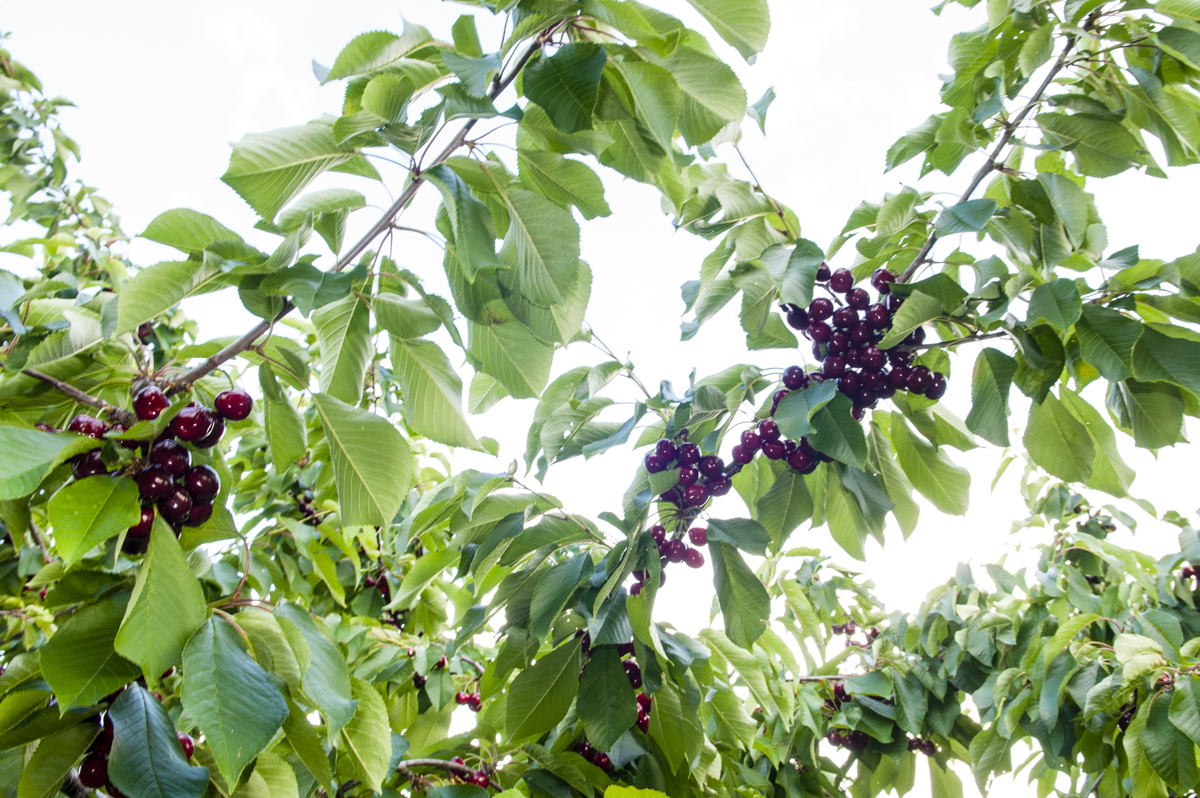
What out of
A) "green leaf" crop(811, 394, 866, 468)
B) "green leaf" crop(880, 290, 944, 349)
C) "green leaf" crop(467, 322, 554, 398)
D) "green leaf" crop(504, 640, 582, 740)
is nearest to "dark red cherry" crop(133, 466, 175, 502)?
"green leaf" crop(467, 322, 554, 398)

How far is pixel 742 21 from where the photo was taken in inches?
32.9

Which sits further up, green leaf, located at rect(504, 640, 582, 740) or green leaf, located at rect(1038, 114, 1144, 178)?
green leaf, located at rect(1038, 114, 1144, 178)

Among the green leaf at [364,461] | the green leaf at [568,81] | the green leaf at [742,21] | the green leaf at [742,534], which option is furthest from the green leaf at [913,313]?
the green leaf at [364,461]

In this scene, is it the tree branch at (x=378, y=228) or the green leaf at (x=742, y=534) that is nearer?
the tree branch at (x=378, y=228)

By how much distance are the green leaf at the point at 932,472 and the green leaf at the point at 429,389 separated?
1.02 metres

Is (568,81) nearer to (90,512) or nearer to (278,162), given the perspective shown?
(278,162)

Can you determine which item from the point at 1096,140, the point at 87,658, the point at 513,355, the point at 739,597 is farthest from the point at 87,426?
the point at 1096,140

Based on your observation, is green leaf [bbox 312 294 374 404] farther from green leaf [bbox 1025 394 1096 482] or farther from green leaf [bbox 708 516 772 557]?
green leaf [bbox 1025 394 1096 482]

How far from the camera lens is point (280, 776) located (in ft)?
3.47

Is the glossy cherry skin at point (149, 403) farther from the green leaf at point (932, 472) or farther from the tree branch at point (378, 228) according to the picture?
the green leaf at point (932, 472)

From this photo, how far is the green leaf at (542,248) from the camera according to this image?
907 mm

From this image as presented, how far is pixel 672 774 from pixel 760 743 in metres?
0.69

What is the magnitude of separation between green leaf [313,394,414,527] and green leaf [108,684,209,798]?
35 cm

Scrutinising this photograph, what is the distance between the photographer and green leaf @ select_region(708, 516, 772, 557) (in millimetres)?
1333
